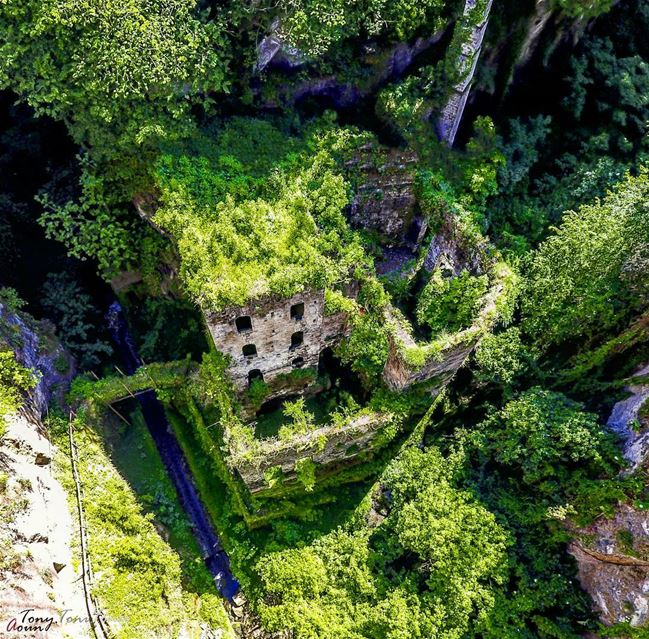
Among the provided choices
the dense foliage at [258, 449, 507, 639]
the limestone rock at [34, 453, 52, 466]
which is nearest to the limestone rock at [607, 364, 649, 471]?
the dense foliage at [258, 449, 507, 639]

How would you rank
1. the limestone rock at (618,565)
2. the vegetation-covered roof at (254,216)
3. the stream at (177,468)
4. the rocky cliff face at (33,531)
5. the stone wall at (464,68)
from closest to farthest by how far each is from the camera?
1. the rocky cliff face at (33,531)
2. the limestone rock at (618,565)
3. the vegetation-covered roof at (254,216)
4. the stone wall at (464,68)
5. the stream at (177,468)

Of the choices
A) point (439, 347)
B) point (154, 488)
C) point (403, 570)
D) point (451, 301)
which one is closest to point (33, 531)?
point (154, 488)

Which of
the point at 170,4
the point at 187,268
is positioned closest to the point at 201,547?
the point at 187,268

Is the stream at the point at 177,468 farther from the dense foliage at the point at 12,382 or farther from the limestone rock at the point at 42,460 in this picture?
the dense foliage at the point at 12,382

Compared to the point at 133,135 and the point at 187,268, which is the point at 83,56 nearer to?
the point at 133,135

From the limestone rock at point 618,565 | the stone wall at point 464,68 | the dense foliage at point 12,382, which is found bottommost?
the limestone rock at point 618,565

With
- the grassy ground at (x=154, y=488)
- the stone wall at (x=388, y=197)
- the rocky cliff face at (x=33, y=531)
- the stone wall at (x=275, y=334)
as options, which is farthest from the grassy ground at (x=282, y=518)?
the stone wall at (x=388, y=197)

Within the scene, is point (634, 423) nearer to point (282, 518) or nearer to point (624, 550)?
point (624, 550)
